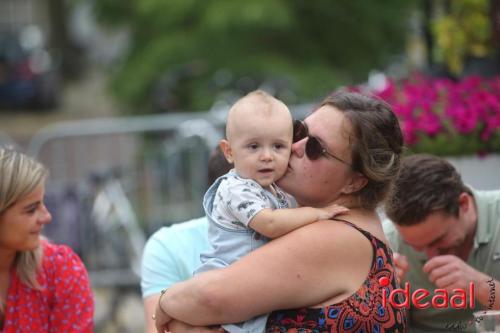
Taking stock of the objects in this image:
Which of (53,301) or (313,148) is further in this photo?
(53,301)

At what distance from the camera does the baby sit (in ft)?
10.1

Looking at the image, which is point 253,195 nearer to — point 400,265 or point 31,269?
point 400,265

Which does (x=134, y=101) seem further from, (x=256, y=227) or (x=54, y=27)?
(x=54, y=27)

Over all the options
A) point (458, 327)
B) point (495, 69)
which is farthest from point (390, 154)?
point (495, 69)

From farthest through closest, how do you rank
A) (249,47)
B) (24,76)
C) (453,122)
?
(24,76), (249,47), (453,122)

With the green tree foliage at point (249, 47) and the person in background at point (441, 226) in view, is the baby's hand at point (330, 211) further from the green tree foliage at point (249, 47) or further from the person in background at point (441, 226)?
the green tree foliage at point (249, 47)

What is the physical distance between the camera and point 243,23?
32.3 ft

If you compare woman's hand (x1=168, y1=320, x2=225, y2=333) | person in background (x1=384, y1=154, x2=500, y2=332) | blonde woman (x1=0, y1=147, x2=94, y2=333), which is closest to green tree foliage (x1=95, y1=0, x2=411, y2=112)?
person in background (x1=384, y1=154, x2=500, y2=332)

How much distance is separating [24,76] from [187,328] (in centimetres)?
1966

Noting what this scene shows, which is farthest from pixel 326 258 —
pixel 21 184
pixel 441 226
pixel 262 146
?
pixel 21 184

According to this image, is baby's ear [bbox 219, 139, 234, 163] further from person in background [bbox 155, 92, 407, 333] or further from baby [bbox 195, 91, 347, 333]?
person in background [bbox 155, 92, 407, 333]

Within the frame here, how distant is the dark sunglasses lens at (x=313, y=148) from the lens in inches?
127

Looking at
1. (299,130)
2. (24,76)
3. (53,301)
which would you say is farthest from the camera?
(24,76)

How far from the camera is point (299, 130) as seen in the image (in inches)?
132
